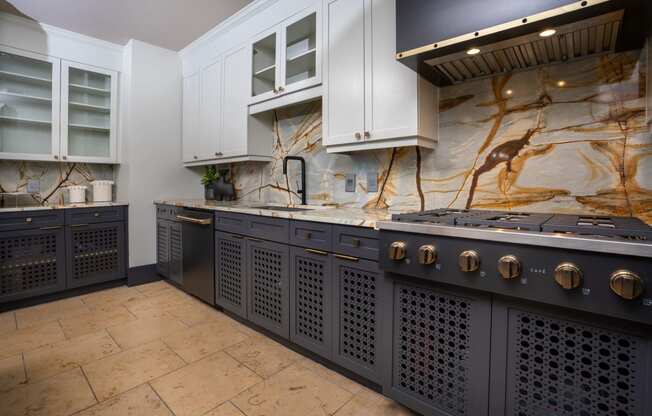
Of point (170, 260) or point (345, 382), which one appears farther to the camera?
point (170, 260)

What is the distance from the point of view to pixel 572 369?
3.51 ft

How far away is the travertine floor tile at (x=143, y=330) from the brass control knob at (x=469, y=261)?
7.00 ft

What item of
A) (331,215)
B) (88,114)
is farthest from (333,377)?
(88,114)

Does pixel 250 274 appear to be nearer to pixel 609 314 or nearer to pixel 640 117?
pixel 609 314

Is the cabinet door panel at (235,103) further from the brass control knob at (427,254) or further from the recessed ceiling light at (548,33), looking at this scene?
the recessed ceiling light at (548,33)

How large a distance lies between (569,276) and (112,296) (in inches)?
143

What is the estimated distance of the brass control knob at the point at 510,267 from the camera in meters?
1.09

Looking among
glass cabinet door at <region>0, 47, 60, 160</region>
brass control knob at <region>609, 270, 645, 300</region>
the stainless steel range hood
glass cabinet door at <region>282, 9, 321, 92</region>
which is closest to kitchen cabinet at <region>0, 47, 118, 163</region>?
glass cabinet door at <region>0, 47, 60, 160</region>

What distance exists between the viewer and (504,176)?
69.7 inches

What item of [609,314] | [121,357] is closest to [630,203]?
[609,314]

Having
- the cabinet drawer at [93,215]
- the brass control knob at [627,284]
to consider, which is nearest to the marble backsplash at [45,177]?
the cabinet drawer at [93,215]

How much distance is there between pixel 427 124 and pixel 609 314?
1225 millimetres

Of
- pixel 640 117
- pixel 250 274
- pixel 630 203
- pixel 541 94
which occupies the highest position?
pixel 541 94

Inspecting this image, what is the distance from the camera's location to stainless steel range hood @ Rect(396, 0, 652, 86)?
46.8 inches
